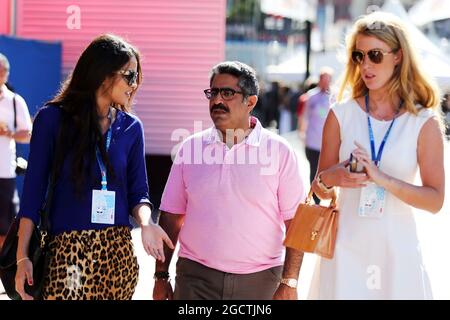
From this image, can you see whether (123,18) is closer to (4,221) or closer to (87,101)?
(4,221)

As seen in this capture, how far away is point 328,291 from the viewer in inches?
144

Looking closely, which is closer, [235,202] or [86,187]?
[86,187]

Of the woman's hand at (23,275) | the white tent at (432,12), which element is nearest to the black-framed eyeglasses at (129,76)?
the woman's hand at (23,275)

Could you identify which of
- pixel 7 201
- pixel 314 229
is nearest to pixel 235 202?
pixel 314 229

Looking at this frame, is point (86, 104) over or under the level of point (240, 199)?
over

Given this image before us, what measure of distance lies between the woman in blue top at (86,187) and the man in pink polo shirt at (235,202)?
1.33 ft

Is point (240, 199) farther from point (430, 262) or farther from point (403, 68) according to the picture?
point (430, 262)

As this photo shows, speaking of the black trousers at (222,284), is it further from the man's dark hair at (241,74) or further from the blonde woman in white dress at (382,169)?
the man's dark hair at (241,74)

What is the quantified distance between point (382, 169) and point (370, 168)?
16 centimetres

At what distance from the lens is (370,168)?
3.48 meters

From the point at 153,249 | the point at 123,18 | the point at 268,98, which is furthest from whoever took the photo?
the point at 268,98

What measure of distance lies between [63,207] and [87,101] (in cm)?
44

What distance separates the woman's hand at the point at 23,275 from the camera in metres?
3.54

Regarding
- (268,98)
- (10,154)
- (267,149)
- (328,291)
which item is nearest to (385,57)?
(267,149)
